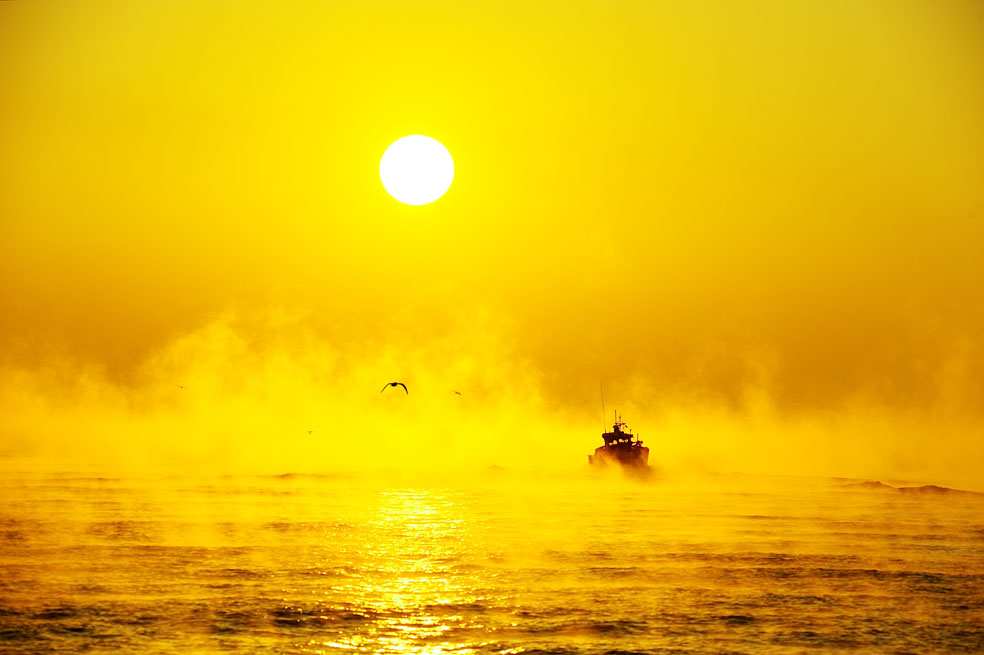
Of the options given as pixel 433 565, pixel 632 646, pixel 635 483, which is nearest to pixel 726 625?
pixel 632 646

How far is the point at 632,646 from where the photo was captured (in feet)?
156

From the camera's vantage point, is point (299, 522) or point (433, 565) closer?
point (433, 565)

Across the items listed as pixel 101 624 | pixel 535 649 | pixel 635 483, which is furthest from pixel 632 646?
pixel 635 483

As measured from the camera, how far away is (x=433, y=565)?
7650 cm

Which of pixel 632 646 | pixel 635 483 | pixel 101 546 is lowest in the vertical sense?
pixel 632 646

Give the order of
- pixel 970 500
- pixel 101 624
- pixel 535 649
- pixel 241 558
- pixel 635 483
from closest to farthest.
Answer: pixel 535 649, pixel 101 624, pixel 241 558, pixel 970 500, pixel 635 483

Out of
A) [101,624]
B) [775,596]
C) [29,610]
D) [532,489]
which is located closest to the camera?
[101,624]

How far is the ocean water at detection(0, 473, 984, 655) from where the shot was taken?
4928 cm

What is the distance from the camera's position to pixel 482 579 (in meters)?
67.8

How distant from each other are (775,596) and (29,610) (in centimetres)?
4548

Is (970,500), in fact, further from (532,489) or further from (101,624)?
(101,624)

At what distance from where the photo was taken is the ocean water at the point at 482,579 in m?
49.3

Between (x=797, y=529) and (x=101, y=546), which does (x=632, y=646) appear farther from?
(x=797, y=529)

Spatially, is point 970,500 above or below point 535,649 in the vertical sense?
above
